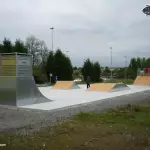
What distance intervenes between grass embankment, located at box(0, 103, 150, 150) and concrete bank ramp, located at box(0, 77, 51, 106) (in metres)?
6.52

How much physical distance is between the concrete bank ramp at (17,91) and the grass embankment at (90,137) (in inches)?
257

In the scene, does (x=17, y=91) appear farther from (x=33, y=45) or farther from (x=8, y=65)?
(x=33, y=45)

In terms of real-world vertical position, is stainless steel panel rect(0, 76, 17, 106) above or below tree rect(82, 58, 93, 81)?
below

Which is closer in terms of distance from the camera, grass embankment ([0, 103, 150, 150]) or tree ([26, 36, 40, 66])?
grass embankment ([0, 103, 150, 150])

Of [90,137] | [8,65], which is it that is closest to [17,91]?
[8,65]

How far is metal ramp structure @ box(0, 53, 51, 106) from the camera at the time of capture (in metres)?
16.2

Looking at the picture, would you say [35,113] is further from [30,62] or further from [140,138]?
[140,138]

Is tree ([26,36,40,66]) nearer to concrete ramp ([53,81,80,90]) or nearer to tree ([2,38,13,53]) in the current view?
tree ([2,38,13,53])

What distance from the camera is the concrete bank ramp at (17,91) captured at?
16062mm

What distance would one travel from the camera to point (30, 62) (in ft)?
57.4

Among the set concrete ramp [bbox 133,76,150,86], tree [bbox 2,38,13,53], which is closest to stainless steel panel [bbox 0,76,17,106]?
concrete ramp [bbox 133,76,150,86]

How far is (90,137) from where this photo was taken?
7609mm

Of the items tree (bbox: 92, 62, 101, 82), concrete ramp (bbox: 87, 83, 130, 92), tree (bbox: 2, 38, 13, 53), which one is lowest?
concrete ramp (bbox: 87, 83, 130, 92)

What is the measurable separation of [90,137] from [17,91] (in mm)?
9109
